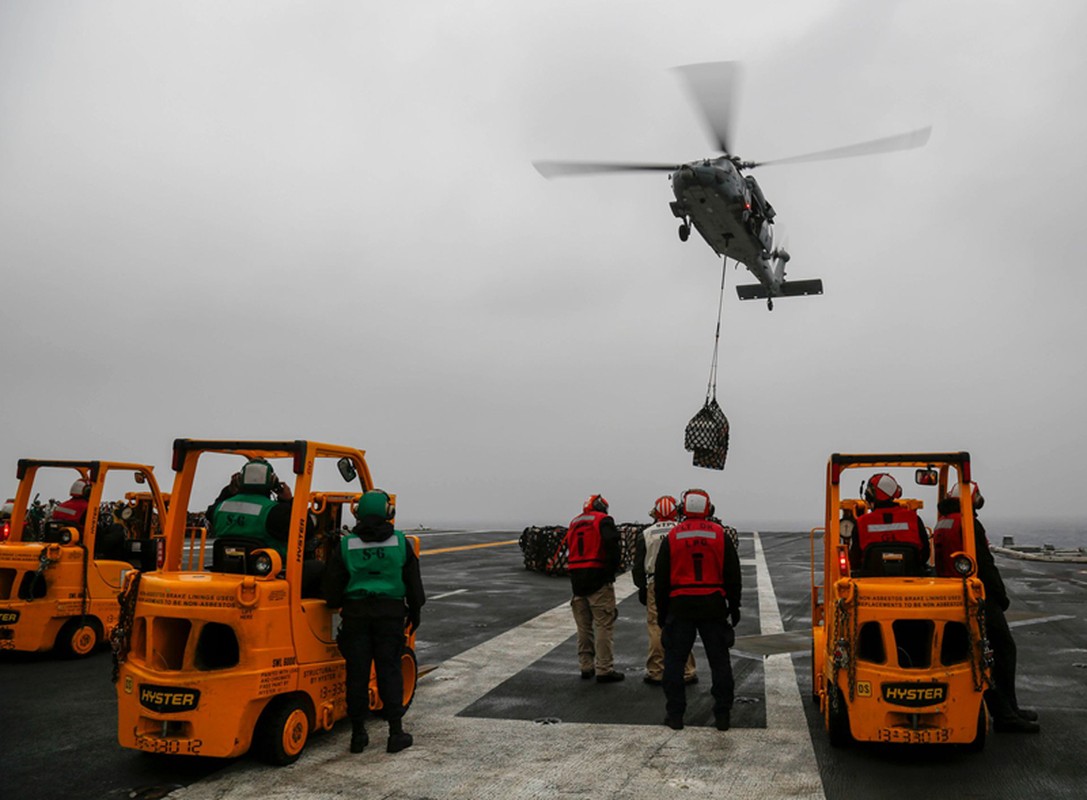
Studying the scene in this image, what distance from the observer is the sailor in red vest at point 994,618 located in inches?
255

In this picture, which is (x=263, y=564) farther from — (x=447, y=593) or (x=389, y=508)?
(x=447, y=593)

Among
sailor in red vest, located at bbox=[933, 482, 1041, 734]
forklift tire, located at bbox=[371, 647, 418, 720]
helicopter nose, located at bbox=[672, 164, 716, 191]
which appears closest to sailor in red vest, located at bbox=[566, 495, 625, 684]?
forklift tire, located at bbox=[371, 647, 418, 720]

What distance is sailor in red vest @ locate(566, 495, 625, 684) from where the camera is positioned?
27.7 feet

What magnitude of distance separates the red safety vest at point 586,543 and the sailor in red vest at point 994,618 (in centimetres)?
331

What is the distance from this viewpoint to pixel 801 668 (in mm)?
8875

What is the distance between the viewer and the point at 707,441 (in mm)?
13836

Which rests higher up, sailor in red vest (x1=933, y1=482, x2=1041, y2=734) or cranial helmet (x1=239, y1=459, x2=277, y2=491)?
cranial helmet (x1=239, y1=459, x2=277, y2=491)

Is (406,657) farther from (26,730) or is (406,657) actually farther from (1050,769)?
(1050,769)

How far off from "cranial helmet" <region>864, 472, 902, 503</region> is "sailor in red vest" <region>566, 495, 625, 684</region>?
2.83 metres

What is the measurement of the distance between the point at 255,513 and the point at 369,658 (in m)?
1.39

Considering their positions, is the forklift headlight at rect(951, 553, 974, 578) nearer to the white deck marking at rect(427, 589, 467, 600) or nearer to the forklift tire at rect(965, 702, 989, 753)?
the forklift tire at rect(965, 702, 989, 753)

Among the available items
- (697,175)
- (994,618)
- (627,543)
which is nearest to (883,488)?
(994,618)

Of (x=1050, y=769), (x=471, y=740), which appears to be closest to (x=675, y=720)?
(x=471, y=740)

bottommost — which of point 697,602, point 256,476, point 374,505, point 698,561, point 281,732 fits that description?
point 281,732
